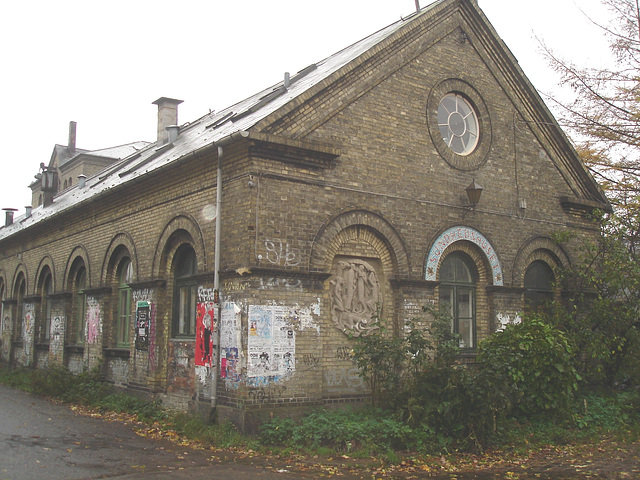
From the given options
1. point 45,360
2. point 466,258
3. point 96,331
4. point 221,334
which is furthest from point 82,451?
A: point 45,360

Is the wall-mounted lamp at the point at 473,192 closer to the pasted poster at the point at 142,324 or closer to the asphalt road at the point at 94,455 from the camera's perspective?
the pasted poster at the point at 142,324

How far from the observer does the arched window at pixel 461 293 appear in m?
13.7

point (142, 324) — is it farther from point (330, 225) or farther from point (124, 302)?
point (330, 225)

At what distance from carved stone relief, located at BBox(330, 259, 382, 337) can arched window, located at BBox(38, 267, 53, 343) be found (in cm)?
1266

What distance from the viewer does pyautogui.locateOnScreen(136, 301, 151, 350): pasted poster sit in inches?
532

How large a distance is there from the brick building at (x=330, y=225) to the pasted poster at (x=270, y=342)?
25mm

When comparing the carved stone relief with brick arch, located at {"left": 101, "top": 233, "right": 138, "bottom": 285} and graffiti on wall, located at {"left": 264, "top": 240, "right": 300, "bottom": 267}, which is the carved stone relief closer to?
graffiti on wall, located at {"left": 264, "top": 240, "right": 300, "bottom": 267}

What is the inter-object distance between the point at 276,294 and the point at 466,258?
5247 mm

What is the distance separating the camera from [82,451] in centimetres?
939

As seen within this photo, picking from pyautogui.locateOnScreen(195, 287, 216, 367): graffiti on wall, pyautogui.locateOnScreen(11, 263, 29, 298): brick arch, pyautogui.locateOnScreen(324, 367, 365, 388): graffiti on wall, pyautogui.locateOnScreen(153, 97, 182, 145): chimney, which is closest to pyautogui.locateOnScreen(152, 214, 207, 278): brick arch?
pyautogui.locateOnScreen(195, 287, 216, 367): graffiti on wall

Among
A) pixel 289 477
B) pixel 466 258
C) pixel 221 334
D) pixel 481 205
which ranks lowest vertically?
pixel 289 477

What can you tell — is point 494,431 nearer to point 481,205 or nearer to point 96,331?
point 481,205

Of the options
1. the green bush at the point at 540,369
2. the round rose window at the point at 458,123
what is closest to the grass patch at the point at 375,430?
the green bush at the point at 540,369

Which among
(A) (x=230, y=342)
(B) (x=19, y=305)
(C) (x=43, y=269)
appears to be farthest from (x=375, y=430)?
(B) (x=19, y=305)
